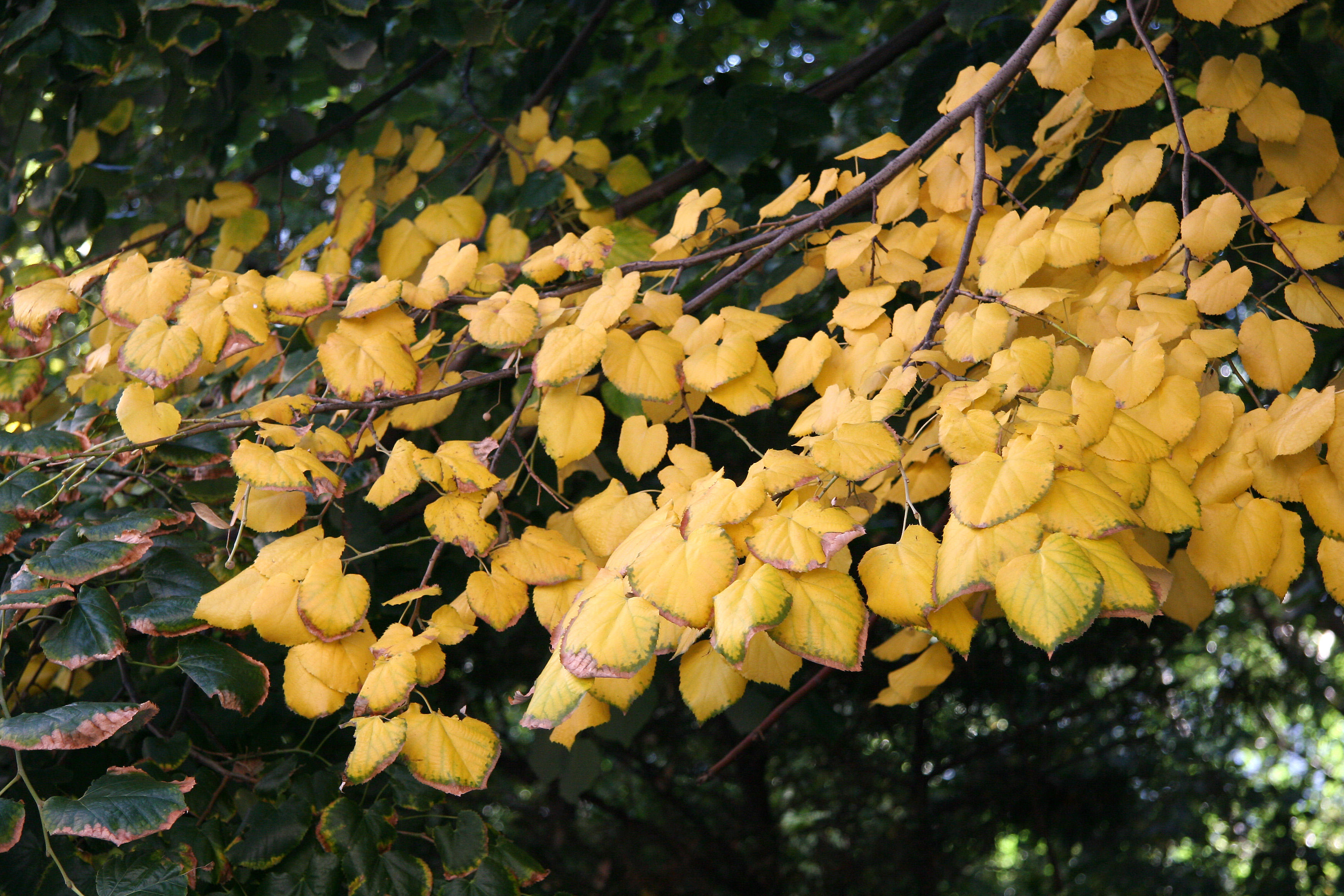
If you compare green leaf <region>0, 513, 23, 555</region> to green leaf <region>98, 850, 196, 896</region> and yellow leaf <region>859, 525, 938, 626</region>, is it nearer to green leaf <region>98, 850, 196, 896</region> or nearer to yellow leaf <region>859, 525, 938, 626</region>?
green leaf <region>98, 850, 196, 896</region>

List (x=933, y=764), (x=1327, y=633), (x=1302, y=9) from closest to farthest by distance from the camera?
(x=1302, y=9)
(x=933, y=764)
(x=1327, y=633)

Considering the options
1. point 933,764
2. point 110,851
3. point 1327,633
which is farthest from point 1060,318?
point 1327,633

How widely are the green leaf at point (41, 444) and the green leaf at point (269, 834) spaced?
0.40 meters

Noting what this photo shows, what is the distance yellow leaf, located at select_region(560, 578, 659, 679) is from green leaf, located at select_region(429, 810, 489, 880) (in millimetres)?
470

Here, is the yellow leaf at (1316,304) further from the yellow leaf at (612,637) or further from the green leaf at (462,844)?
the green leaf at (462,844)

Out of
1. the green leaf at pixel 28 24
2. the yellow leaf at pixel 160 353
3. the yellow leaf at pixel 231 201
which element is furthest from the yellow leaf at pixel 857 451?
the yellow leaf at pixel 231 201

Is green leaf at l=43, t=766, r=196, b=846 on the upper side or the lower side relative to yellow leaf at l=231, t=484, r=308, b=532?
lower

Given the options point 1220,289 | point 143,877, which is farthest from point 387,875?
point 1220,289

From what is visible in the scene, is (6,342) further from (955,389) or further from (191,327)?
(955,389)

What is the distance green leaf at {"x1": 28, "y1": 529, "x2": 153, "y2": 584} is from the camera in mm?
747

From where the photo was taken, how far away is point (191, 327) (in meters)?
0.79

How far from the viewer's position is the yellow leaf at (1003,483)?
51 cm

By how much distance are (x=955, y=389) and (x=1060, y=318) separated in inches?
9.4

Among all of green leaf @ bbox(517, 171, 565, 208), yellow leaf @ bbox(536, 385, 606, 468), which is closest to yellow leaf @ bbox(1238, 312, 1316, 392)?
yellow leaf @ bbox(536, 385, 606, 468)
